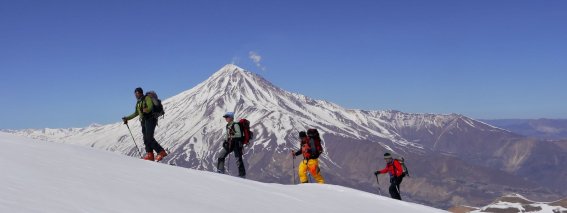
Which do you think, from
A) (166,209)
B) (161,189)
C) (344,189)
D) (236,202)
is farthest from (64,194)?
(344,189)

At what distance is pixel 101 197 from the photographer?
26.4 ft

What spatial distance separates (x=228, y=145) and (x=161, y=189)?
8146 millimetres

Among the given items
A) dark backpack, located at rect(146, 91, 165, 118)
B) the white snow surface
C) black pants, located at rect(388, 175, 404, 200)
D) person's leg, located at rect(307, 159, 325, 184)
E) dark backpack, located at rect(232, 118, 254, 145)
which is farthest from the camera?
black pants, located at rect(388, 175, 404, 200)

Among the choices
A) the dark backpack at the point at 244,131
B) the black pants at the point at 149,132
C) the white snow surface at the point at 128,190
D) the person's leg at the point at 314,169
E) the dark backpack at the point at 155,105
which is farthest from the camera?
the person's leg at the point at 314,169

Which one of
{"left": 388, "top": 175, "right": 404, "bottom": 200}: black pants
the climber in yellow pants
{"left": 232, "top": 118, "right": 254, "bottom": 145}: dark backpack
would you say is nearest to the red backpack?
the climber in yellow pants

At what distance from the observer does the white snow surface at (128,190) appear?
7.45 metres

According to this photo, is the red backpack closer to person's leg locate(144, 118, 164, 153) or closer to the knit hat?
person's leg locate(144, 118, 164, 153)

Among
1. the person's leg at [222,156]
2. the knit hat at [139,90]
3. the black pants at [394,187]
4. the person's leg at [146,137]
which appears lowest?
the black pants at [394,187]

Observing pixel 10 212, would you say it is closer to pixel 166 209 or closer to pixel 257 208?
pixel 166 209

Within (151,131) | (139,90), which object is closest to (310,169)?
(151,131)

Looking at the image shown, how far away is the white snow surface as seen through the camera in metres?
7.45

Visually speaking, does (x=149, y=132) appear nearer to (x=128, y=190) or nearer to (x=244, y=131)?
(x=244, y=131)

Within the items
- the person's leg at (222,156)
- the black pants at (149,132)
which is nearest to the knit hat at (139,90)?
the black pants at (149,132)

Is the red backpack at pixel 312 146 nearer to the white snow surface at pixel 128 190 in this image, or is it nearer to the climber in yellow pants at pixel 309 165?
the climber in yellow pants at pixel 309 165
